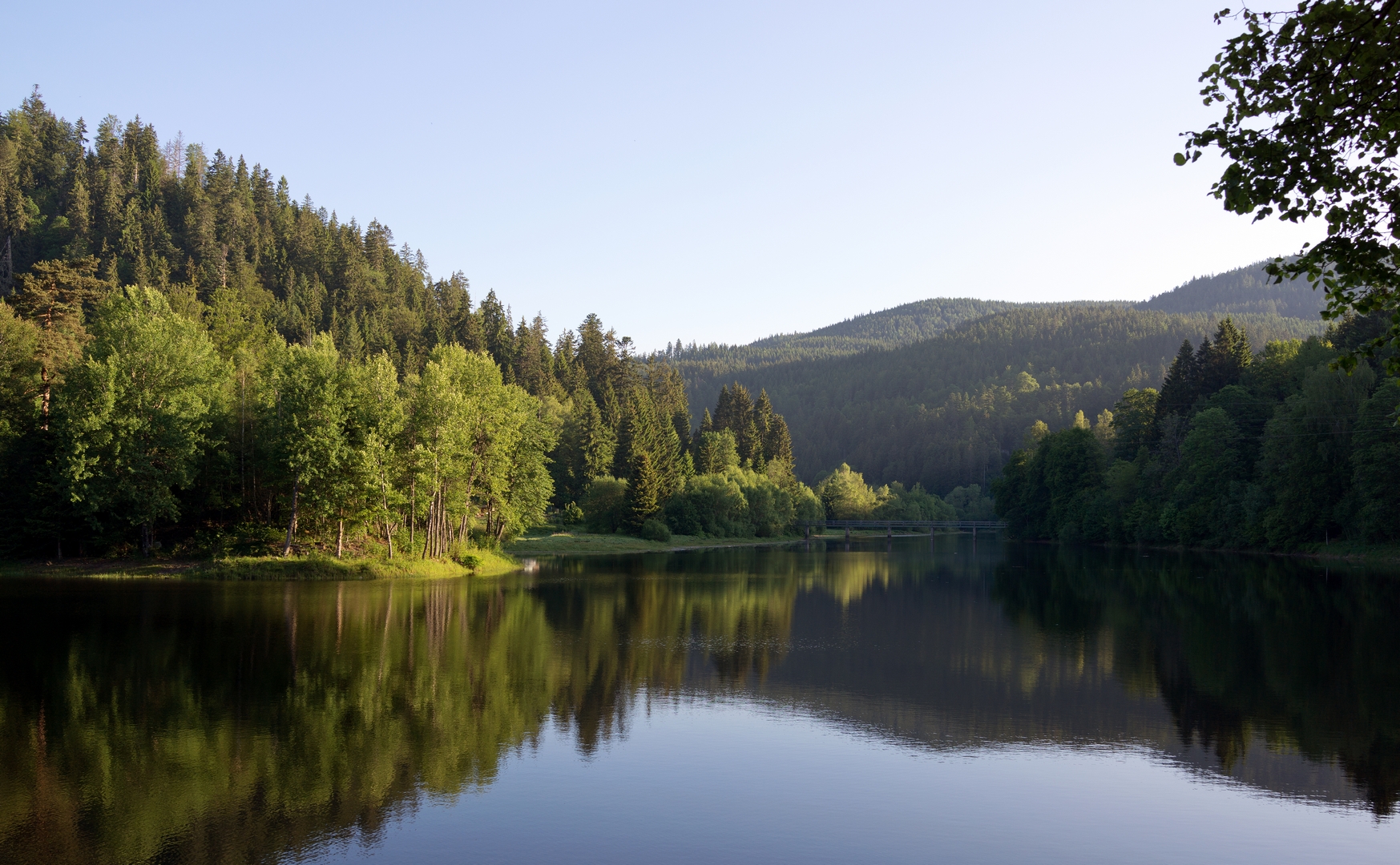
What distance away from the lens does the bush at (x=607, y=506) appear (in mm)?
94312

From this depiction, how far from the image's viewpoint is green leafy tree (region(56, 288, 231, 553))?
47.8 metres

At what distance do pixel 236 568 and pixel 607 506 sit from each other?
49325 mm

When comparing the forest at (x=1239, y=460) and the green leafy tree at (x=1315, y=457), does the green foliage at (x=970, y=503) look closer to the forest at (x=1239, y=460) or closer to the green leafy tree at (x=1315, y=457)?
the forest at (x=1239, y=460)

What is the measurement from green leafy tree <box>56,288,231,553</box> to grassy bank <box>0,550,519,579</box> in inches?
93.5

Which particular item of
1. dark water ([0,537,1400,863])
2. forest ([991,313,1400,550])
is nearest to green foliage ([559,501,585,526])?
forest ([991,313,1400,550])

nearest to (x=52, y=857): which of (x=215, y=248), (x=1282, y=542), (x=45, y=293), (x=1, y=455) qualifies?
(x=1, y=455)

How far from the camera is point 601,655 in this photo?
2636 centimetres

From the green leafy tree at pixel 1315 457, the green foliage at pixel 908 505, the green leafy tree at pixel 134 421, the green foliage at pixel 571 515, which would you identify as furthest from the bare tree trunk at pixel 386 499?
the green foliage at pixel 908 505

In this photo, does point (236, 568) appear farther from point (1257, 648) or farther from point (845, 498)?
point (845, 498)

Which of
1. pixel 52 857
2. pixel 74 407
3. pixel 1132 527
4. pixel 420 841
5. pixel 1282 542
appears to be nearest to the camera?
pixel 52 857

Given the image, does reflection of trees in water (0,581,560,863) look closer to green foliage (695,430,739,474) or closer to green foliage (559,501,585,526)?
green foliage (559,501,585,526)

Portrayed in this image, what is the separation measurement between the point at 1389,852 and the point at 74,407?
180ft

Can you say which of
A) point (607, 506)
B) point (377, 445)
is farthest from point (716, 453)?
point (377, 445)

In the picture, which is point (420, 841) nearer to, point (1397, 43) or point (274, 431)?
point (1397, 43)
